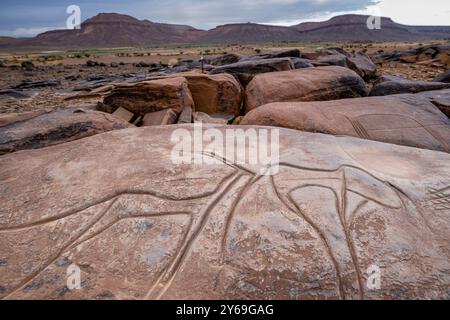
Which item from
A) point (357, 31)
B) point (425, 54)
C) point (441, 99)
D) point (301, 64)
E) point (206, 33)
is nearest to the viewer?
point (441, 99)

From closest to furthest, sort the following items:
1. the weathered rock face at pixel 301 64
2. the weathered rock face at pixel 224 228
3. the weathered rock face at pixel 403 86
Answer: the weathered rock face at pixel 224 228, the weathered rock face at pixel 403 86, the weathered rock face at pixel 301 64

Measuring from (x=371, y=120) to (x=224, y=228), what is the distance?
2837 millimetres

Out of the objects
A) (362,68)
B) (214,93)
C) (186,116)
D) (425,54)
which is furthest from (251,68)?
(425,54)

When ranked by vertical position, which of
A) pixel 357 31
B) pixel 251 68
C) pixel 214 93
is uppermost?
pixel 357 31

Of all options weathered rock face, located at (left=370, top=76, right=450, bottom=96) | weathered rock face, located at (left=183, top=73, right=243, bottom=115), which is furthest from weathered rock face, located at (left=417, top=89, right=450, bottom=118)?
weathered rock face, located at (left=183, top=73, right=243, bottom=115)

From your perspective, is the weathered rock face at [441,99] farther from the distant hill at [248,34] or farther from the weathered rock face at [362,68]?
the distant hill at [248,34]

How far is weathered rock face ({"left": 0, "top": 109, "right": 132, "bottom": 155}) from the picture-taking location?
11.1ft

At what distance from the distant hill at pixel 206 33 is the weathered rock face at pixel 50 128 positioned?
74.1m

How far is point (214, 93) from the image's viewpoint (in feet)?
19.6

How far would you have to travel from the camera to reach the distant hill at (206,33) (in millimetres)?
73500

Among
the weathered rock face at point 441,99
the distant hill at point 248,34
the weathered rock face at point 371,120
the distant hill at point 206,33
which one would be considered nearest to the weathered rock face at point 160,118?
the weathered rock face at point 371,120

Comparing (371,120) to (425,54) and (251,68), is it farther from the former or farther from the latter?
(425,54)

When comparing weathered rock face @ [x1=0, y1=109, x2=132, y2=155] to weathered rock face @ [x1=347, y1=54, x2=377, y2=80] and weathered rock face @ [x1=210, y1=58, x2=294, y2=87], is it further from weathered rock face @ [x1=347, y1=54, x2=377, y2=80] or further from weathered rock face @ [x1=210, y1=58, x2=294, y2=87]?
weathered rock face @ [x1=347, y1=54, x2=377, y2=80]
